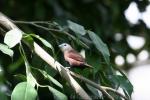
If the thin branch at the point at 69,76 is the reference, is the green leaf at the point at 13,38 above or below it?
above

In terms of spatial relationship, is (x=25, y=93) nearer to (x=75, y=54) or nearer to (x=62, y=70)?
(x=62, y=70)

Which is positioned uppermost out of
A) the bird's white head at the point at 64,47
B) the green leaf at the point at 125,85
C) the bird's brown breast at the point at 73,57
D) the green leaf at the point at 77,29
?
the green leaf at the point at 77,29

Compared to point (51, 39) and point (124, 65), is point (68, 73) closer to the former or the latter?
point (51, 39)

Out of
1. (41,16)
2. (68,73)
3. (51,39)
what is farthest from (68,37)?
(41,16)

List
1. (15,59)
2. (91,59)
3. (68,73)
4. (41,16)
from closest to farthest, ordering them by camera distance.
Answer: (68,73) < (91,59) < (15,59) < (41,16)

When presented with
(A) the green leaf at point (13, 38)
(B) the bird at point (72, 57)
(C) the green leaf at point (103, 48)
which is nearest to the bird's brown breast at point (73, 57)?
(B) the bird at point (72, 57)

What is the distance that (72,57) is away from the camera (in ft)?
5.00

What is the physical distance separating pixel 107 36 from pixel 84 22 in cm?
20

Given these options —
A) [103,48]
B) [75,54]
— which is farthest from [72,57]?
[103,48]

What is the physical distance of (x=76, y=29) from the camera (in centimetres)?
146

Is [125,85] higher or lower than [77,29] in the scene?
lower

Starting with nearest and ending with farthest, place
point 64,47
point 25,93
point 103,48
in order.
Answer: point 25,93
point 103,48
point 64,47

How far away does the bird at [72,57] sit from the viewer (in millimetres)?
1466

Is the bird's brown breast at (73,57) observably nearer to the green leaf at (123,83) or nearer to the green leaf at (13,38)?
the green leaf at (123,83)
